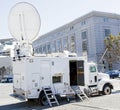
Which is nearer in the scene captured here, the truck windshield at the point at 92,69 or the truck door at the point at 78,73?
the truck door at the point at 78,73

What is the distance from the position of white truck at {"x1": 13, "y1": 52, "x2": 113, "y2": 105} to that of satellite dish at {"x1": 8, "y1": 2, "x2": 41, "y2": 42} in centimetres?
178

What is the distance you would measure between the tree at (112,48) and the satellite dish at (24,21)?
144 ft

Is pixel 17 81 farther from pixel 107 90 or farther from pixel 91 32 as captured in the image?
pixel 91 32

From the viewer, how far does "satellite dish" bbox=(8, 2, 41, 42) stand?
56.3 feet

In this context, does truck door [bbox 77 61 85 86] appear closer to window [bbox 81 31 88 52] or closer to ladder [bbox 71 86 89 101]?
ladder [bbox 71 86 89 101]

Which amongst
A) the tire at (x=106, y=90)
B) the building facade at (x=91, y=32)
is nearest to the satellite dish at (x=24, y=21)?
the tire at (x=106, y=90)

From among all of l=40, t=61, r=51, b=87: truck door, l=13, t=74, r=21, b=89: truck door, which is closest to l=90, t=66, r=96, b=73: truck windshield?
l=40, t=61, r=51, b=87: truck door

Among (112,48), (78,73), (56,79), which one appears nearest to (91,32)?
(112,48)

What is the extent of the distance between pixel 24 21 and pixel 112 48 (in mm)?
46240

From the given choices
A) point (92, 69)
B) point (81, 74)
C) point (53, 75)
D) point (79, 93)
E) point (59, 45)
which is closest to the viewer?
point (53, 75)

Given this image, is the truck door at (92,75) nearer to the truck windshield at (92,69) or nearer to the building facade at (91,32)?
the truck windshield at (92,69)

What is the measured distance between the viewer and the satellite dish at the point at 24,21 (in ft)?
56.3

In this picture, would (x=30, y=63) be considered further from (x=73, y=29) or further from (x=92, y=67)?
(x=73, y=29)

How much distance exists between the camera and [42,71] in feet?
52.0
